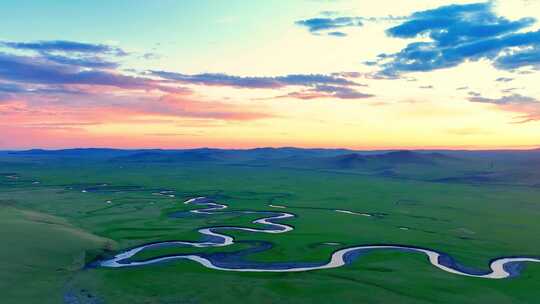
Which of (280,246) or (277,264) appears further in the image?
(280,246)

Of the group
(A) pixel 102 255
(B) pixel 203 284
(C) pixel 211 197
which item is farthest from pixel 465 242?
(C) pixel 211 197

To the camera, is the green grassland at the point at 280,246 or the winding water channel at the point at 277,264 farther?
the winding water channel at the point at 277,264

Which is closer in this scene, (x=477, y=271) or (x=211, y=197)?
(x=477, y=271)

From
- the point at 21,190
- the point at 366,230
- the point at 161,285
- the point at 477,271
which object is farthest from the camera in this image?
the point at 21,190

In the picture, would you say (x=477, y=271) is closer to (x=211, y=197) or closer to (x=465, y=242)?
(x=465, y=242)

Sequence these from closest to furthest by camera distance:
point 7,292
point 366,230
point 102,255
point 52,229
A: point 7,292 < point 102,255 < point 52,229 < point 366,230

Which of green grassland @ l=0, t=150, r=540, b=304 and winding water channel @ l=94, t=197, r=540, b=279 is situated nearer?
green grassland @ l=0, t=150, r=540, b=304

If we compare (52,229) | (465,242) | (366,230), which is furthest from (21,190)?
(465,242)

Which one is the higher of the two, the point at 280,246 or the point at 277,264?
the point at 280,246

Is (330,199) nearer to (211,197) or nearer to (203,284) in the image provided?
(211,197)
